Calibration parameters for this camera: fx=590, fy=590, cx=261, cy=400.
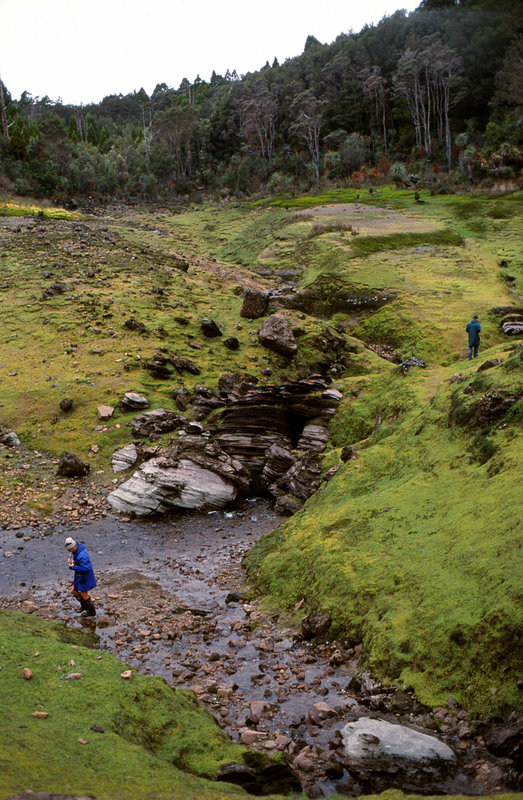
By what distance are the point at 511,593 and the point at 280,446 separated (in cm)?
1303

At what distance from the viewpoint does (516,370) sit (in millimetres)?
15297

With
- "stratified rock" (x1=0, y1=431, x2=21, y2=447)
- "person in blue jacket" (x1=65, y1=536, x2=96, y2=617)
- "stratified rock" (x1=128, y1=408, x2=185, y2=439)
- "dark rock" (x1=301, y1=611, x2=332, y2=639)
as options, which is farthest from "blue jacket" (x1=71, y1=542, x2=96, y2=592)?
"stratified rock" (x1=0, y1=431, x2=21, y2=447)

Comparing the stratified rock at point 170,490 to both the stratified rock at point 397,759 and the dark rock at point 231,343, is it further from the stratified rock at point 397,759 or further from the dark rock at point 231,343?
the stratified rock at point 397,759

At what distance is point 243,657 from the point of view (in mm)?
11250

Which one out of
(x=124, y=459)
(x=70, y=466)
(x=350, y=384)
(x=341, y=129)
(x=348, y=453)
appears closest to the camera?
(x=348, y=453)

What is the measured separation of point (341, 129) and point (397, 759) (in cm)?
11037

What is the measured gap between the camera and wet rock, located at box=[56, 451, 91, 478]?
67.5ft

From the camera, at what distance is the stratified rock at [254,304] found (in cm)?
3462

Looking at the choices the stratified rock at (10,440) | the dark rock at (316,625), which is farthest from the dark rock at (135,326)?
the dark rock at (316,625)

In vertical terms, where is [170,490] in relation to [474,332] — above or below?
below

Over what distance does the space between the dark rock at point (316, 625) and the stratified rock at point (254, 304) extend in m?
24.9

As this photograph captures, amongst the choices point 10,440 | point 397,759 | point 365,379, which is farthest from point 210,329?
point 397,759

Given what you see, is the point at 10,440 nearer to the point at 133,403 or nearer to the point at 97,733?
the point at 133,403

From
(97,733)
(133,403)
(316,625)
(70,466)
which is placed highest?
(133,403)
